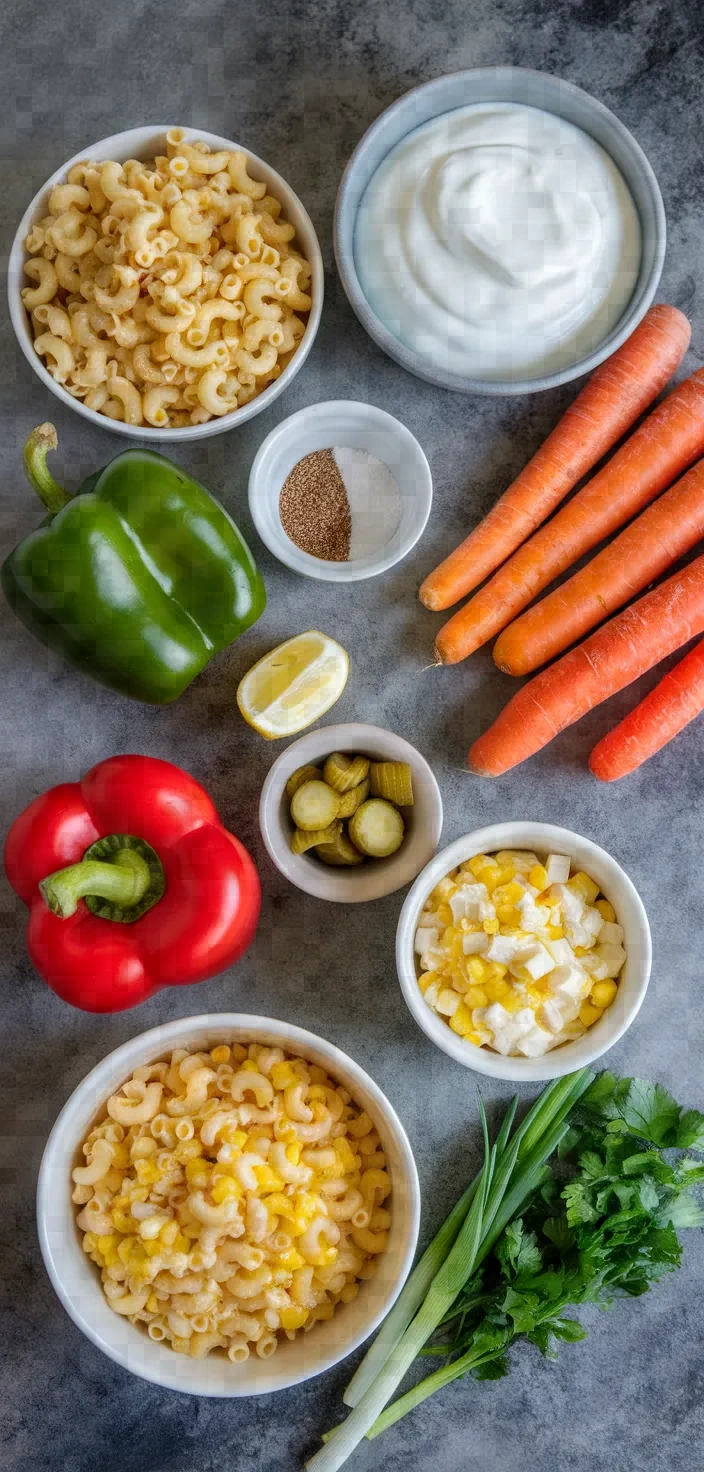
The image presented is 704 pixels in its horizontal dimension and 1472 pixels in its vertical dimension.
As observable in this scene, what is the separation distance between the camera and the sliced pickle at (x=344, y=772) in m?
2.04

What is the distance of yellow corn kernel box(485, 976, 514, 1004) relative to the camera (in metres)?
1.92

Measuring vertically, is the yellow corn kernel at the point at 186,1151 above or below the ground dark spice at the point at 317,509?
below

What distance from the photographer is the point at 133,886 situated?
1879 mm

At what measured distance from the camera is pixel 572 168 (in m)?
2.06

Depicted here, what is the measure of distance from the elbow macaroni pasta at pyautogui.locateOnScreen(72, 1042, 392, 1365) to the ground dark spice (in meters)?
0.63

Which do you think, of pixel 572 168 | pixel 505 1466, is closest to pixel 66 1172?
pixel 505 1466

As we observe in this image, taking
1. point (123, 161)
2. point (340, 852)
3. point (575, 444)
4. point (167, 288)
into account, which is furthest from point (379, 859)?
point (123, 161)

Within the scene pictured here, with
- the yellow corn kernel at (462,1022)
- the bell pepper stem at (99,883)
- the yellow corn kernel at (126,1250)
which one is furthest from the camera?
the yellow corn kernel at (462,1022)

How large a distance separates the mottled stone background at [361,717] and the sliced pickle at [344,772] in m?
0.20

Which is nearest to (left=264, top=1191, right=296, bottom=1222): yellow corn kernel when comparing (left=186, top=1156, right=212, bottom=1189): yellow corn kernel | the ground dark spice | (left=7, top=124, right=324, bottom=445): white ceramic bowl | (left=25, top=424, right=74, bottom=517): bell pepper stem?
(left=186, top=1156, right=212, bottom=1189): yellow corn kernel

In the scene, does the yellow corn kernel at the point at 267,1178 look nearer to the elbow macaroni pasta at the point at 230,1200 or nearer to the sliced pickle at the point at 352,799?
the elbow macaroni pasta at the point at 230,1200

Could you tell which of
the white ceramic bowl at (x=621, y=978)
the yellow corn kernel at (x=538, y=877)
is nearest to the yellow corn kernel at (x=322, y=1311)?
the white ceramic bowl at (x=621, y=978)

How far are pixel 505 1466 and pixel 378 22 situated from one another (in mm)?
2937

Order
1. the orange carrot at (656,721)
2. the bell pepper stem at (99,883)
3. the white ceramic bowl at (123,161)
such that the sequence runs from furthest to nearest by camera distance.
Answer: the orange carrot at (656,721), the white ceramic bowl at (123,161), the bell pepper stem at (99,883)
